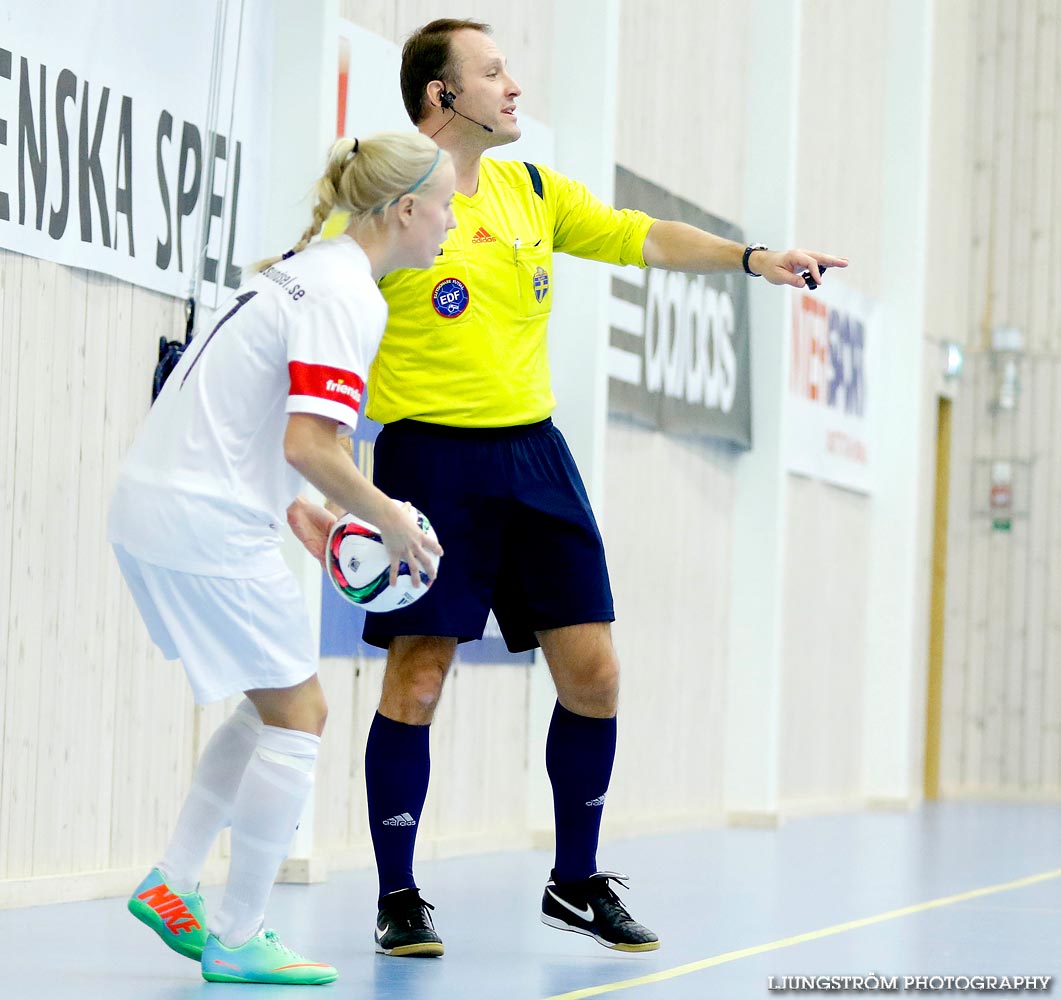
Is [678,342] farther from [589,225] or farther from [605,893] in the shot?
[605,893]

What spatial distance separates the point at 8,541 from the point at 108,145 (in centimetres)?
93

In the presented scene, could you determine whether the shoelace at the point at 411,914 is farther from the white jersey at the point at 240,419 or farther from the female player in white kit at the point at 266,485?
the white jersey at the point at 240,419

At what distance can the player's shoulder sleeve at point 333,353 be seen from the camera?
102 inches

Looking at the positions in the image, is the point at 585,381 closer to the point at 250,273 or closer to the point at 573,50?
the point at 573,50

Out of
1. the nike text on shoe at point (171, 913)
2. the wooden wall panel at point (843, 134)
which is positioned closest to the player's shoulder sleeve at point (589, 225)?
the nike text on shoe at point (171, 913)

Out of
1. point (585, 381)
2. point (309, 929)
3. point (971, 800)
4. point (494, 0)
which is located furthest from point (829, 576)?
point (309, 929)

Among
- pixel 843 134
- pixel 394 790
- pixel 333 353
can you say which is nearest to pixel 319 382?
pixel 333 353

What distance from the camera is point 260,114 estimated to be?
4.62 meters

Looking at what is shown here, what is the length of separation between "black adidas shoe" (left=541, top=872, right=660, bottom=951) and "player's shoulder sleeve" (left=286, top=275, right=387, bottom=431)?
1.19m

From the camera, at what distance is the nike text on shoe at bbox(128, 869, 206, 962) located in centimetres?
288

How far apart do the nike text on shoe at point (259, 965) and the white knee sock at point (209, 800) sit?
0.15 m

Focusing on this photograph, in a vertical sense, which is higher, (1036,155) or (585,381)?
(1036,155)

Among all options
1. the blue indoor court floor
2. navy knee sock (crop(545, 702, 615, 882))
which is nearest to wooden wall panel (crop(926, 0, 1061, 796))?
the blue indoor court floor

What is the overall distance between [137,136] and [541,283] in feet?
4.08
